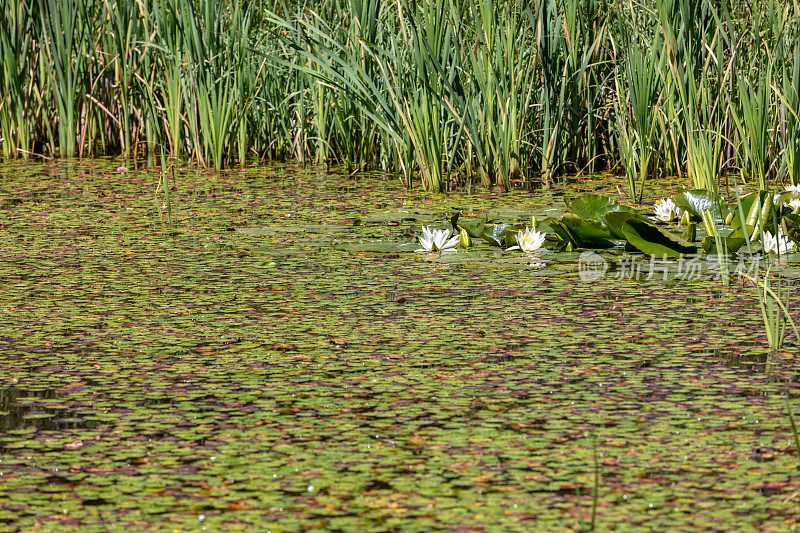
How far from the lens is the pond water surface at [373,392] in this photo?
1.80 meters

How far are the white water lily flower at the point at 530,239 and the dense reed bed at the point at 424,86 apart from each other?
870mm

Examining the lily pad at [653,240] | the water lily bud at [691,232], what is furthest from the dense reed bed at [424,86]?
the lily pad at [653,240]

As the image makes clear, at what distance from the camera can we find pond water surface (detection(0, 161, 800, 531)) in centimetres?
180

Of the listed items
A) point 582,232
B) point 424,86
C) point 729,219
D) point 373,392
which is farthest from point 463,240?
point 373,392

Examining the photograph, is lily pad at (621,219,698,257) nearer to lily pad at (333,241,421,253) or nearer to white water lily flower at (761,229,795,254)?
white water lily flower at (761,229,795,254)

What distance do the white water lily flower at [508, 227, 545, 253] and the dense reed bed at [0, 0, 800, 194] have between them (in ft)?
2.85

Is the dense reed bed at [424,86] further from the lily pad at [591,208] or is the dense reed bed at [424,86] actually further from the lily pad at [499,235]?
the lily pad at [499,235]

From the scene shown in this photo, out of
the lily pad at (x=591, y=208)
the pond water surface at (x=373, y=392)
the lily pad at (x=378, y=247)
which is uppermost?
the lily pad at (x=591, y=208)

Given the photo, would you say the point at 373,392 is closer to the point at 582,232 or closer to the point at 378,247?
the point at 378,247

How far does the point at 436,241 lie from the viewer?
380 cm

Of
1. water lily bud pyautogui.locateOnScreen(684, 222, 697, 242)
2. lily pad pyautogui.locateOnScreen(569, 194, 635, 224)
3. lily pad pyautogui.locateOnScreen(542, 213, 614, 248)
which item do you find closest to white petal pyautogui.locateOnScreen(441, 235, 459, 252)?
lily pad pyautogui.locateOnScreen(542, 213, 614, 248)

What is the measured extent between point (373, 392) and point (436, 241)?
59.6 inches

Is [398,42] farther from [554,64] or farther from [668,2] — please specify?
[668,2]

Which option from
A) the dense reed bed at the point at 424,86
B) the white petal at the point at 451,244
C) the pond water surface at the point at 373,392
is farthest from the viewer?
the dense reed bed at the point at 424,86
